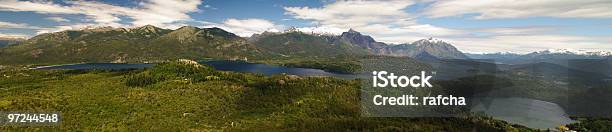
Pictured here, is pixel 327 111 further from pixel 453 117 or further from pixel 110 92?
pixel 110 92

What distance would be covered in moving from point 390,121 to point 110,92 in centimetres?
11798

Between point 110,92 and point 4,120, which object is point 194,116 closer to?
point 4,120

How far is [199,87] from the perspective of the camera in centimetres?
19000

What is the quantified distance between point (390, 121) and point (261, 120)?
1882 inches

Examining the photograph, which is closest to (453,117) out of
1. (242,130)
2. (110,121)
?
(242,130)

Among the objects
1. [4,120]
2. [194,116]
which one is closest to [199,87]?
[194,116]

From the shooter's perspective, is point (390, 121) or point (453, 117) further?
point (453, 117)

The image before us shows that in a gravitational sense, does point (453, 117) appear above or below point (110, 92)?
below

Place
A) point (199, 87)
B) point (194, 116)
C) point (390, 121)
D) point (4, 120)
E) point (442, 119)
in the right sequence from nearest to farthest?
point (4, 120) → point (194, 116) → point (390, 121) → point (442, 119) → point (199, 87)

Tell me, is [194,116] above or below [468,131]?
above

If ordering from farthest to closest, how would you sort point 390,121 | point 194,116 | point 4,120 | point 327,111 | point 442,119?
point 442,119
point 327,111
point 390,121
point 194,116
point 4,120

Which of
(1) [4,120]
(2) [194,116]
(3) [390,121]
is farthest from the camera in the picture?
(3) [390,121]

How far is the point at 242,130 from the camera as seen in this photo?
12550cm

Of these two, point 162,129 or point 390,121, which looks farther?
point 390,121
